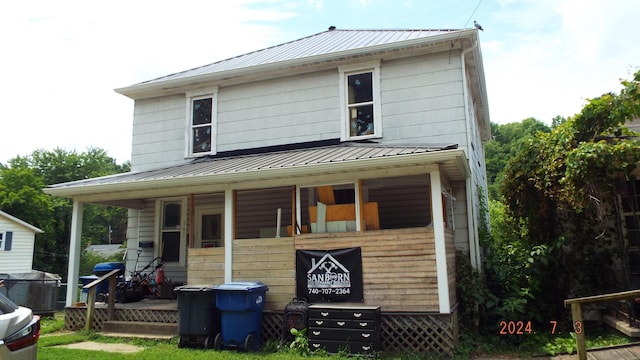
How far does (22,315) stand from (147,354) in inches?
111

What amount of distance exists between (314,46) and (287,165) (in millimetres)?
5261

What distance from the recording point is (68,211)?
37469 millimetres

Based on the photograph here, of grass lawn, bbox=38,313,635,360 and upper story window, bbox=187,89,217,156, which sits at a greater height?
upper story window, bbox=187,89,217,156

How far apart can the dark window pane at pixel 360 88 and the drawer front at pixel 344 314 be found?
17.1ft

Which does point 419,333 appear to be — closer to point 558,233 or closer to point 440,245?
point 440,245

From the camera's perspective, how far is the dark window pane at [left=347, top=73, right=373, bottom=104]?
1063 centimetres

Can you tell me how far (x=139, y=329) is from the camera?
29.4 feet

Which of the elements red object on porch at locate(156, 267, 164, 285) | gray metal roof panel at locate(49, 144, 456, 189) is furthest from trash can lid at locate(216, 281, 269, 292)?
red object on porch at locate(156, 267, 164, 285)

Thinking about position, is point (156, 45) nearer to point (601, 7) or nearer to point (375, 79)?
point (375, 79)

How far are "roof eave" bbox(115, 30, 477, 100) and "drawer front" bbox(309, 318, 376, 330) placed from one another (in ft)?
19.9

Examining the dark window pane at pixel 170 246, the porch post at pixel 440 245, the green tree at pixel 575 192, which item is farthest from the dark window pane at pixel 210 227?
the green tree at pixel 575 192

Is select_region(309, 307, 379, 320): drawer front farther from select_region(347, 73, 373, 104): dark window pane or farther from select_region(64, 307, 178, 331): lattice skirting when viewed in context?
select_region(347, 73, 373, 104): dark window pane

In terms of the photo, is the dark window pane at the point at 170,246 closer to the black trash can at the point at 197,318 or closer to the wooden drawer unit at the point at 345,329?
the black trash can at the point at 197,318

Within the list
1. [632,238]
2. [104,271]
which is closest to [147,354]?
[104,271]
